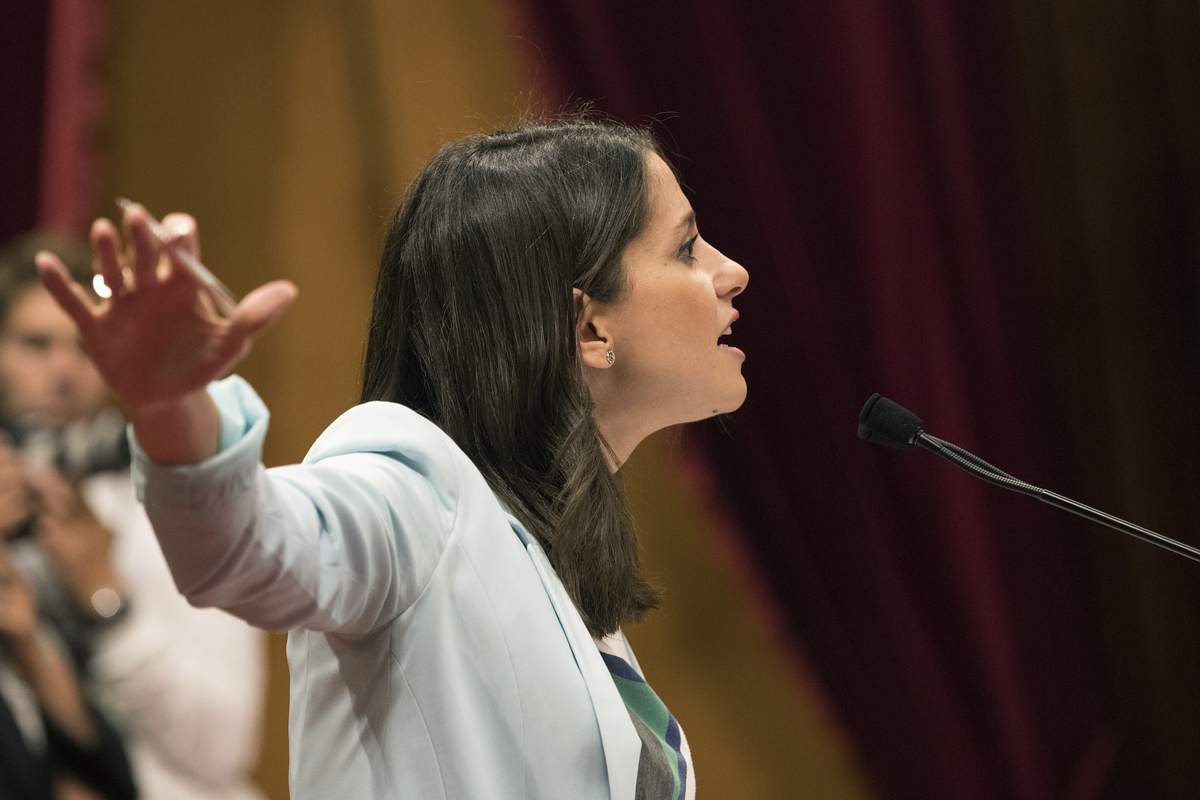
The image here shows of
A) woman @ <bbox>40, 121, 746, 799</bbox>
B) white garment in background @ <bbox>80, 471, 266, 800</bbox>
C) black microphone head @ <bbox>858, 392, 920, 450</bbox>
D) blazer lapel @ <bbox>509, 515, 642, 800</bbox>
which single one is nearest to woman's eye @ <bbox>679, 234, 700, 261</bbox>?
woman @ <bbox>40, 121, 746, 799</bbox>

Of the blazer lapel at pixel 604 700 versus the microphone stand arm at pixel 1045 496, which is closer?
the blazer lapel at pixel 604 700

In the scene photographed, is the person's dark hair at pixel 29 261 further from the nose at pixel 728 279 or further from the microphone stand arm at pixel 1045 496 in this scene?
the microphone stand arm at pixel 1045 496

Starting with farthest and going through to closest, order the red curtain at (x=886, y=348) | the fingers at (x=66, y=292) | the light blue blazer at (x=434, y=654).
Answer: the red curtain at (x=886, y=348) → the light blue blazer at (x=434, y=654) → the fingers at (x=66, y=292)

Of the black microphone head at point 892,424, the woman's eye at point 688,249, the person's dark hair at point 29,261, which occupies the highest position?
the person's dark hair at point 29,261

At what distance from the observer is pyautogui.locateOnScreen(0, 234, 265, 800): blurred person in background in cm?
152

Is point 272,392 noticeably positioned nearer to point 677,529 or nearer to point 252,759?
point 252,759

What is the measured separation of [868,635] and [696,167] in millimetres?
964

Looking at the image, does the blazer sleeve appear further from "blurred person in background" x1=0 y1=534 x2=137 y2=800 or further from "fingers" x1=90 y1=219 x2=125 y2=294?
"blurred person in background" x1=0 y1=534 x2=137 y2=800

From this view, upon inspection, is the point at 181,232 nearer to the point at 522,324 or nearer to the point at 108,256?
the point at 108,256

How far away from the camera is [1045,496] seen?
38.8 inches

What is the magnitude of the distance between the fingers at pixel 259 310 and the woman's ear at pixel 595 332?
54 centimetres

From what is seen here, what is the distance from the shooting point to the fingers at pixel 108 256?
0.46 meters

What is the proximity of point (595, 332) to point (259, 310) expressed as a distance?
0.57 meters

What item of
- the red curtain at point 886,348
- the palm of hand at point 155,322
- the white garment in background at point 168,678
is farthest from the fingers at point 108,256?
the red curtain at point 886,348
